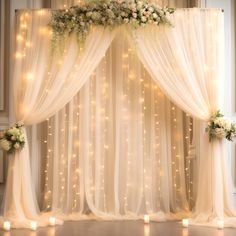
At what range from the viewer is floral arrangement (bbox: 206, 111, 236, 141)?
4.57m

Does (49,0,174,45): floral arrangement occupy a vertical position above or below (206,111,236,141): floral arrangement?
above

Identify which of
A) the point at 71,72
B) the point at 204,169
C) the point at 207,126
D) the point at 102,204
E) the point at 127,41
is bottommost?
the point at 102,204

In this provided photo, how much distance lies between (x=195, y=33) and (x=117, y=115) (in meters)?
1.24

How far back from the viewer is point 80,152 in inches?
196

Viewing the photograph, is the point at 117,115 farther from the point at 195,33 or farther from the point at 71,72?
the point at 195,33

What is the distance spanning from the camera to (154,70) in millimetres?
→ 4711

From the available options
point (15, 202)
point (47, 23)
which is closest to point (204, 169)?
point (15, 202)

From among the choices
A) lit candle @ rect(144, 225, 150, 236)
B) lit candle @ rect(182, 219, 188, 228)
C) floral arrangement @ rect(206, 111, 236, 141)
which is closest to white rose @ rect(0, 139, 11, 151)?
lit candle @ rect(144, 225, 150, 236)

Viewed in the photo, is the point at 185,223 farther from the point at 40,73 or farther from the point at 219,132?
the point at 40,73

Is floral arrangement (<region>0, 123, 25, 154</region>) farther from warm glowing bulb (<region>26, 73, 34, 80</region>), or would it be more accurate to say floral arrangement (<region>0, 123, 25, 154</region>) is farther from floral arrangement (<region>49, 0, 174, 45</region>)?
floral arrangement (<region>49, 0, 174, 45</region>)

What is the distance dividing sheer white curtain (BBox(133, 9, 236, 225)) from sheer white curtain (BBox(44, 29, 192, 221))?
1.24 feet

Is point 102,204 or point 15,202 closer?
point 15,202

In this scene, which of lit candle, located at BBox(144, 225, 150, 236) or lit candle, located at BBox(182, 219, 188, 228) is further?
lit candle, located at BBox(182, 219, 188, 228)

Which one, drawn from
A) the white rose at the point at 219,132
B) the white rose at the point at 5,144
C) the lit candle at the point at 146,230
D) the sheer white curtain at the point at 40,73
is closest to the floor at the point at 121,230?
the lit candle at the point at 146,230
